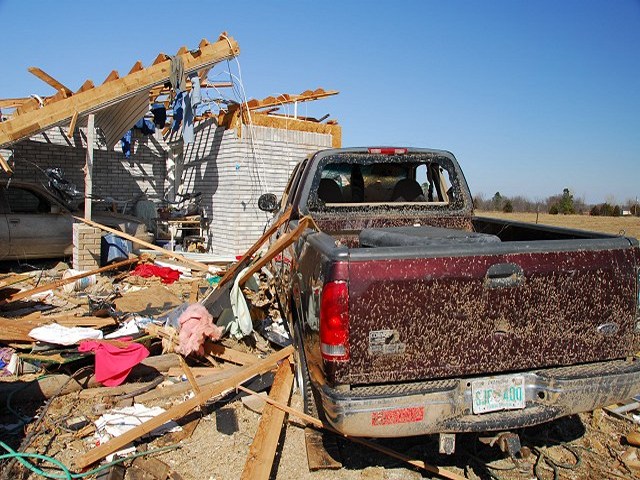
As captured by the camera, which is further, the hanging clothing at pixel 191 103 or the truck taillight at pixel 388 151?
the hanging clothing at pixel 191 103

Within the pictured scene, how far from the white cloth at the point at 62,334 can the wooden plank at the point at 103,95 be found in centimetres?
476

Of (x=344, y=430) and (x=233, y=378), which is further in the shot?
(x=233, y=378)

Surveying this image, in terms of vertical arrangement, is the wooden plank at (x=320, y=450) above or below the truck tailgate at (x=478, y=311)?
below

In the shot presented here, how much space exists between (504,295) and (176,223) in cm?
977

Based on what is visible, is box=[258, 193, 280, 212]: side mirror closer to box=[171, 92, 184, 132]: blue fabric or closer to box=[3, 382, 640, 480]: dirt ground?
box=[3, 382, 640, 480]: dirt ground

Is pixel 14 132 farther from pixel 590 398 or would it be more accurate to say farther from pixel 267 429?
pixel 590 398

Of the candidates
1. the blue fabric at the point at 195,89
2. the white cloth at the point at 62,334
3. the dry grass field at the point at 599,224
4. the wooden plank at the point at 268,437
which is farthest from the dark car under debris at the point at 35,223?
the dry grass field at the point at 599,224

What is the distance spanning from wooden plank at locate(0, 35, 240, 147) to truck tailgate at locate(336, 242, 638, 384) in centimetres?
796

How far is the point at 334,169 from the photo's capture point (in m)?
5.06

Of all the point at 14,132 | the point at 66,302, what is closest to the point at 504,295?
the point at 66,302

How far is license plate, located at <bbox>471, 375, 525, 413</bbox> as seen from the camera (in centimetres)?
266

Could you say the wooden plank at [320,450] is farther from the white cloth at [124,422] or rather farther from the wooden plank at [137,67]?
the wooden plank at [137,67]

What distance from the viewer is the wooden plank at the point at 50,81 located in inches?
333

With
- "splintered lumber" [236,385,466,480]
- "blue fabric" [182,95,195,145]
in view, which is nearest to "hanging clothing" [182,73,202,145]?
"blue fabric" [182,95,195,145]
